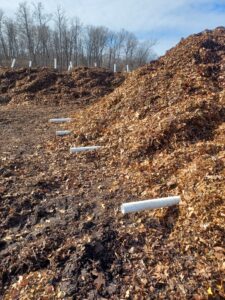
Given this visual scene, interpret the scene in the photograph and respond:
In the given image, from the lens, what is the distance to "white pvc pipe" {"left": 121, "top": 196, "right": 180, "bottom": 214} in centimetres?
328

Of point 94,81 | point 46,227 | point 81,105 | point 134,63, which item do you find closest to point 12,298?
point 46,227

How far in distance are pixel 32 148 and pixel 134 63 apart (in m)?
45.8

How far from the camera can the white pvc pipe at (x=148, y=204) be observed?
3.28m

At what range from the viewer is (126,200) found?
3.75 m

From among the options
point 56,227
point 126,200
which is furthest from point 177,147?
point 56,227

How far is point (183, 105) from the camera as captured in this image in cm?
546

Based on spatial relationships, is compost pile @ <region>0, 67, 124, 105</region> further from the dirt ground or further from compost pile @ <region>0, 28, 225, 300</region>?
the dirt ground

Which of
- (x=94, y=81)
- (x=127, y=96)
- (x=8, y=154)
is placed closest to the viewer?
(x=8, y=154)

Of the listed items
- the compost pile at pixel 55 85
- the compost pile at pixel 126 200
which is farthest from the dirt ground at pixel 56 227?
the compost pile at pixel 55 85

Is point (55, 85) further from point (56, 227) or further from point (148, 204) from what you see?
point (148, 204)

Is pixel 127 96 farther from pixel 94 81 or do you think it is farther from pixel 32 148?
pixel 94 81

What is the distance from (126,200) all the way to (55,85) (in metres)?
8.96

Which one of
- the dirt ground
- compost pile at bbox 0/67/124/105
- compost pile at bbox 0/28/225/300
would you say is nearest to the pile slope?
compost pile at bbox 0/28/225/300

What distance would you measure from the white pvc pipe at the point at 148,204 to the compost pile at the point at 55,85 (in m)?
7.28
